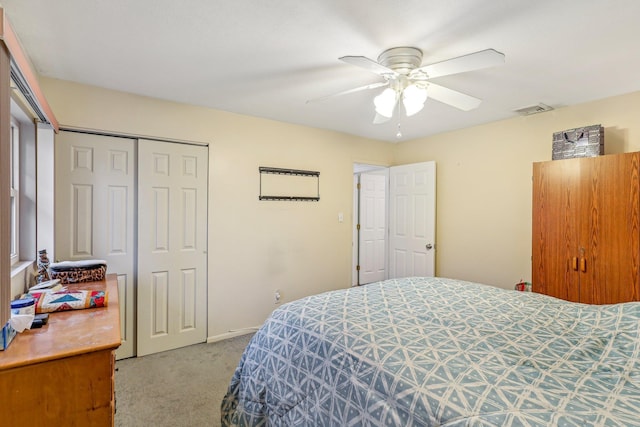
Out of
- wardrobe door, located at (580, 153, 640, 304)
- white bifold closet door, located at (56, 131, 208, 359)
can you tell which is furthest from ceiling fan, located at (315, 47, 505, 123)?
white bifold closet door, located at (56, 131, 208, 359)

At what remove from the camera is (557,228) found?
2691 mm

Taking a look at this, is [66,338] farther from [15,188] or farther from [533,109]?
[533,109]

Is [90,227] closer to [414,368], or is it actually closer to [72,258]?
[72,258]

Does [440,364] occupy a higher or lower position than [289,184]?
lower

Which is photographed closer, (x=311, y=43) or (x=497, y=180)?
(x=311, y=43)

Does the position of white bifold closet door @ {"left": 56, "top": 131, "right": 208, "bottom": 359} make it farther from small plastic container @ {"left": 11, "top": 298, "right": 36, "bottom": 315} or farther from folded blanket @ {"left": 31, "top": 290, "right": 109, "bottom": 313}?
small plastic container @ {"left": 11, "top": 298, "right": 36, "bottom": 315}

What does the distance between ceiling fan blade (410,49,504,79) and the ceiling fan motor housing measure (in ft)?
0.21

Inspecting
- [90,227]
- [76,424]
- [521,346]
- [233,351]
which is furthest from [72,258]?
[521,346]

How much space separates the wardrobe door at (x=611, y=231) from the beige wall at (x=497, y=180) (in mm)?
466

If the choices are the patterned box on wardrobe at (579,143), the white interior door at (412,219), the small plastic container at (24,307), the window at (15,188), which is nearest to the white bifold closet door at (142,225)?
the window at (15,188)

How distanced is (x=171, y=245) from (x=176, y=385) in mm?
1191

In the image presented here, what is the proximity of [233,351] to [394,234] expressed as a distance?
8.50ft

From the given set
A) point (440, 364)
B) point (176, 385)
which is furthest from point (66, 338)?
point (440, 364)

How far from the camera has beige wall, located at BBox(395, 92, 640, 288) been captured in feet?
9.09
